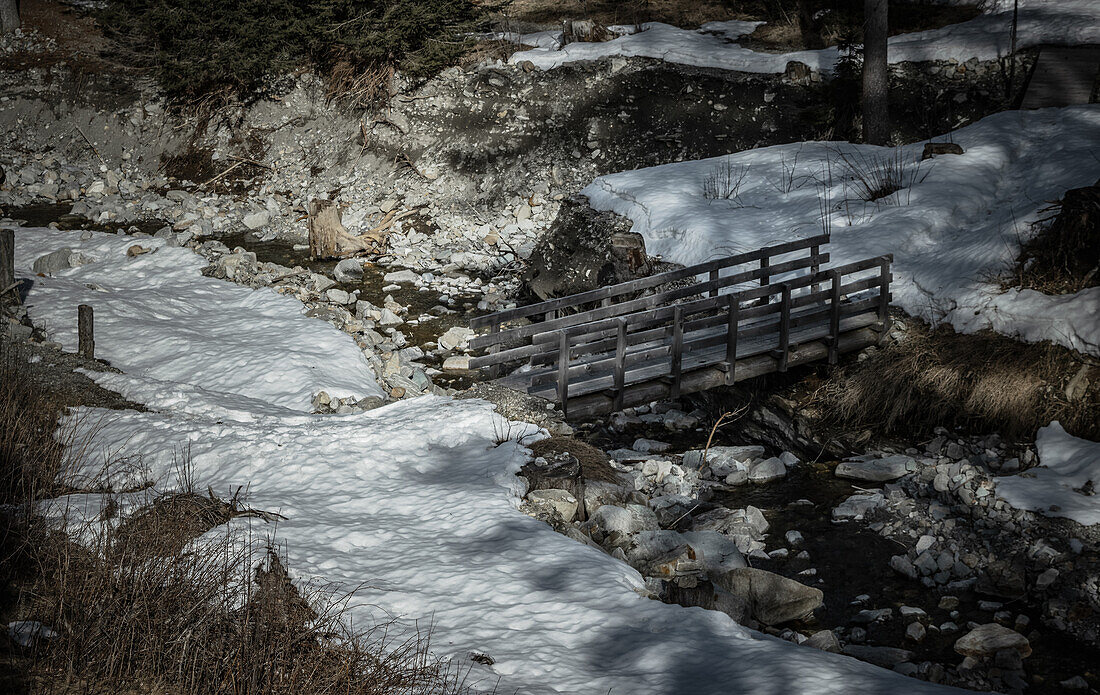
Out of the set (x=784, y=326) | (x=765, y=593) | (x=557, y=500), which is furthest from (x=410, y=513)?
(x=784, y=326)

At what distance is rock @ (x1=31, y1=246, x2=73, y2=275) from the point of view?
1482 centimetres

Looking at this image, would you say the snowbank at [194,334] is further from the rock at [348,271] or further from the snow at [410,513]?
the rock at [348,271]

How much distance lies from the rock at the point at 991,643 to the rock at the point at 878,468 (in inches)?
113

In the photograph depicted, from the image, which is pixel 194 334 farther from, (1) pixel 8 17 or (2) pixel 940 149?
(1) pixel 8 17

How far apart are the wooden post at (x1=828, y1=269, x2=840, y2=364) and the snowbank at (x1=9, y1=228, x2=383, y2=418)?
6.20 metres

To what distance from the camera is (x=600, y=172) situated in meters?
17.9

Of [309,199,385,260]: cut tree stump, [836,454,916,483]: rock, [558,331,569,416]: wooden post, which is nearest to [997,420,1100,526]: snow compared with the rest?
[836,454,916,483]: rock

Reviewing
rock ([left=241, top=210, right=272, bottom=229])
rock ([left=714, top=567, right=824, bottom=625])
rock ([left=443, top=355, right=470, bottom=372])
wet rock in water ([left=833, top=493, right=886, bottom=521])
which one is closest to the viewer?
rock ([left=714, top=567, right=824, bottom=625])

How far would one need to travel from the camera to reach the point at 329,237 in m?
16.4

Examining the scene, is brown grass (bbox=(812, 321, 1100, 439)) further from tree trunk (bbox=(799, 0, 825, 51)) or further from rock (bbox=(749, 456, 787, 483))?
tree trunk (bbox=(799, 0, 825, 51))

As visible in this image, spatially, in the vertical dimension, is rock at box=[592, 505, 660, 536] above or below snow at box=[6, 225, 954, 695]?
below

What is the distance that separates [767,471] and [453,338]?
564 centimetres

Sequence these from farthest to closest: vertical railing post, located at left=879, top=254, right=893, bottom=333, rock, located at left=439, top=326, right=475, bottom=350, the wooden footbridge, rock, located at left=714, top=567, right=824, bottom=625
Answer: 1. rock, located at left=439, top=326, right=475, bottom=350
2. vertical railing post, located at left=879, top=254, right=893, bottom=333
3. the wooden footbridge
4. rock, located at left=714, top=567, right=824, bottom=625

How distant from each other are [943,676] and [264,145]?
1903 cm
